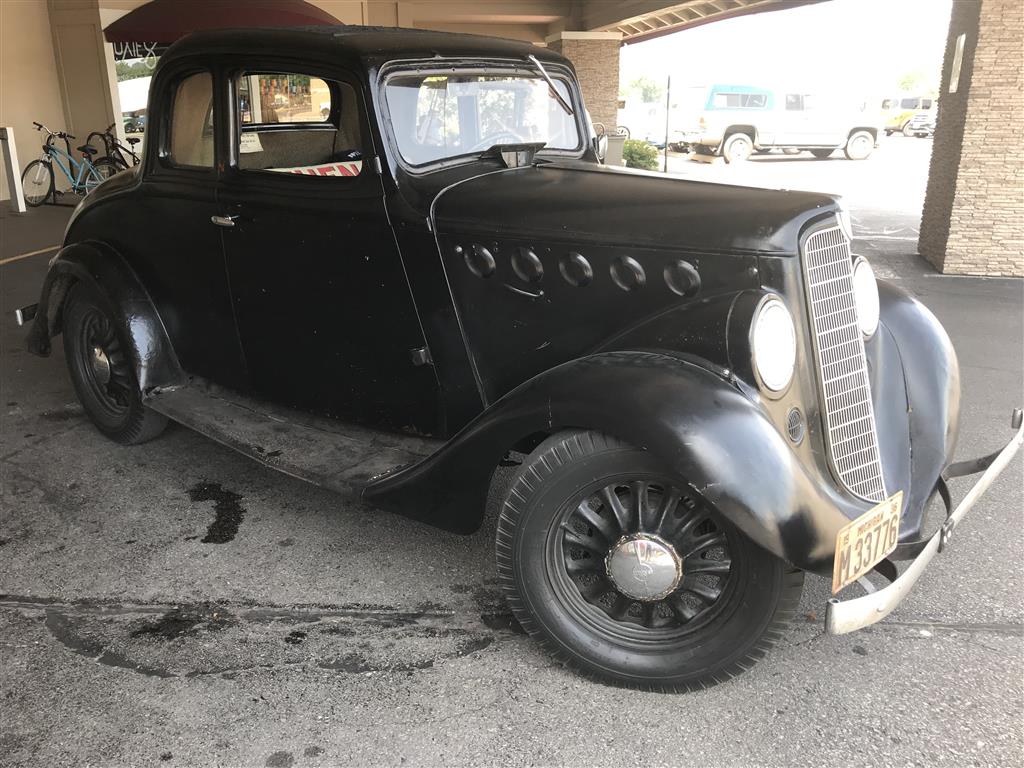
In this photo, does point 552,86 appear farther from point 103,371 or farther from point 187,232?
point 103,371

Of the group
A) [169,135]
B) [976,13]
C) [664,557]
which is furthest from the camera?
[976,13]

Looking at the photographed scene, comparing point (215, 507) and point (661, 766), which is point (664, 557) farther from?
point (215, 507)

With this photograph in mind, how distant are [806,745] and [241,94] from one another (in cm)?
312

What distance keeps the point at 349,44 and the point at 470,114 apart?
1.70 ft

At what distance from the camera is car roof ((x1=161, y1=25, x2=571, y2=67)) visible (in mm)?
2945

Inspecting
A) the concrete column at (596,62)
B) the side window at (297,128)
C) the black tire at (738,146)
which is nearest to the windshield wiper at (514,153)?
the side window at (297,128)

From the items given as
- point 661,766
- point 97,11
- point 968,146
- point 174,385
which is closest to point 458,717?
point 661,766

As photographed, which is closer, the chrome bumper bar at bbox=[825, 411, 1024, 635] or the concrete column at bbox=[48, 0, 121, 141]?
the chrome bumper bar at bbox=[825, 411, 1024, 635]

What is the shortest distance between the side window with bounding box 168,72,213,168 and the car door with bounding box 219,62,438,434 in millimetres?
145

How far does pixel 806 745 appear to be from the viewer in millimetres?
2184

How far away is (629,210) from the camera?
2559 mm

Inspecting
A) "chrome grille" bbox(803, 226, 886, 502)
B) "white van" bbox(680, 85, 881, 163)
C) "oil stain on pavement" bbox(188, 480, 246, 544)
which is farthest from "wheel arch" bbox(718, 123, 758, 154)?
"chrome grille" bbox(803, 226, 886, 502)

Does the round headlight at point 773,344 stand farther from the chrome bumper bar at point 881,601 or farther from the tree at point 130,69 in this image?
the tree at point 130,69

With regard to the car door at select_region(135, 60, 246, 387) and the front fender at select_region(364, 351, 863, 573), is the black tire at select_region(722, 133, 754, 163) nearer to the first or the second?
the car door at select_region(135, 60, 246, 387)
